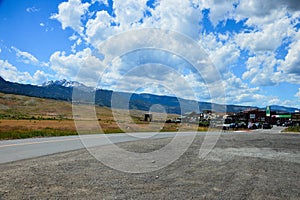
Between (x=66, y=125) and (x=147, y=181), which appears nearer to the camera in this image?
(x=147, y=181)

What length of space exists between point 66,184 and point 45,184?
20.5 inches

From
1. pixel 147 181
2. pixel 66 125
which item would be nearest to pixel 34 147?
pixel 147 181

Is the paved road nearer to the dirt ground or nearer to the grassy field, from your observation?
the dirt ground

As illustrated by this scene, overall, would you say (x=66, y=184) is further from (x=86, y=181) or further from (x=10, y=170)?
(x=10, y=170)

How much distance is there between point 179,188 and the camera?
729cm

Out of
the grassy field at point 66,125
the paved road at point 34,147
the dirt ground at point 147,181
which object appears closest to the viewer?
the dirt ground at point 147,181

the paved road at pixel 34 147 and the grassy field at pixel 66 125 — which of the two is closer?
the paved road at pixel 34 147

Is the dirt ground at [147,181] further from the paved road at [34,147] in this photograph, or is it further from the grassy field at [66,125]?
the grassy field at [66,125]

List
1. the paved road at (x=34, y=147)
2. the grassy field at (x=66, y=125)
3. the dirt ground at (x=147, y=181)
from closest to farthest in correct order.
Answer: the dirt ground at (x=147, y=181) → the paved road at (x=34, y=147) → the grassy field at (x=66, y=125)

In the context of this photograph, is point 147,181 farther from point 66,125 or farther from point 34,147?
point 66,125

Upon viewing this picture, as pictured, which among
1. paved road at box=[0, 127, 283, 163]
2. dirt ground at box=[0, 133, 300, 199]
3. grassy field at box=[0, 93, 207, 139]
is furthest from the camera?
grassy field at box=[0, 93, 207, 139]

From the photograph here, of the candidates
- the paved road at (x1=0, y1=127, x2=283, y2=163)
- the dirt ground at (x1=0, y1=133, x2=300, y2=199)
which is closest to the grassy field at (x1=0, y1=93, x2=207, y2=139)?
the paved road at (x1=0, y1=127, x2=283, y2=163)

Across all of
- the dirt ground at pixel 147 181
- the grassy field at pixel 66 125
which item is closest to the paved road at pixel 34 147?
the dirt ground at pixel 147 181

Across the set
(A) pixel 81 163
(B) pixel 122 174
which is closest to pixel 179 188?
(B) pixel 122 174
